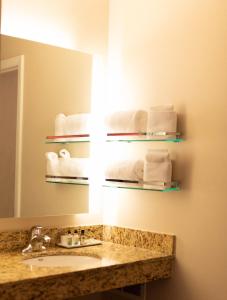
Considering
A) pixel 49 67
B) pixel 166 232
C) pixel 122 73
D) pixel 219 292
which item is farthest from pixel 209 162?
pixel 49 67

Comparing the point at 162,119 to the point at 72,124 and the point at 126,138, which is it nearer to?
the point at 126,138

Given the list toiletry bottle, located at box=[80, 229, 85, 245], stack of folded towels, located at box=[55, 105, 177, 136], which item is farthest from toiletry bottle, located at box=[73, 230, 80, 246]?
stack of folded towels, located at box=[55, 105, 177, 136]

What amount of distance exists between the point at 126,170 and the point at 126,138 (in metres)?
0.18

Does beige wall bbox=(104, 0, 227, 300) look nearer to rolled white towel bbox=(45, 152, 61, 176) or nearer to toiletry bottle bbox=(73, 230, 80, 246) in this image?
toiletry bottle bbox=(73, 230, 80, 246)

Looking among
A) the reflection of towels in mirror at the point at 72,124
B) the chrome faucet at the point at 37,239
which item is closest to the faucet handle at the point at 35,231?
the chrome faucet at the point at 37,239

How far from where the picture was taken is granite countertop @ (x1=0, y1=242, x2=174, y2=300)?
6.17 feet

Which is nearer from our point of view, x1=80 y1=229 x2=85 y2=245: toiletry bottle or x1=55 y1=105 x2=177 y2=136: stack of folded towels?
x1=55 y1=105 x2=177 y2=136: stack of folded towels

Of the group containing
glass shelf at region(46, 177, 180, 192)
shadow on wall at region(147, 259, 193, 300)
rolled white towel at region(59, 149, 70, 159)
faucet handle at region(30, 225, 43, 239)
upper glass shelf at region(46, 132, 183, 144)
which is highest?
upper glass shelf at region(46, 132, 183, 144)

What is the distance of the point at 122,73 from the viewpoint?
2725mm

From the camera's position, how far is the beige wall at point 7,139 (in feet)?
7.73

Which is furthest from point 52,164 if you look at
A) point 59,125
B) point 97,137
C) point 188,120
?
point 188,120

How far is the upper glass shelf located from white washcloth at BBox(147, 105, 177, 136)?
3 cm

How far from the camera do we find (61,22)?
2623mm

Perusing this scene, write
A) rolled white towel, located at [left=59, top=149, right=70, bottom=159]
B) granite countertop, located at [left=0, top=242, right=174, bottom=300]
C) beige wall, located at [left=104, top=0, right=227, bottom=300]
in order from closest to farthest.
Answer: granite countertop, located at [left=0, top=242, right=174, bottom=300] → beige wall, located at [left=104, top=0, right=227, bottom=300] → rolled white towel, located at [left=59, top=149, right=70, bottom=159]
